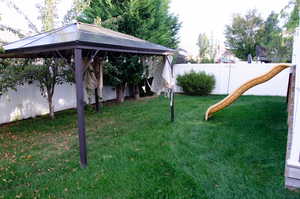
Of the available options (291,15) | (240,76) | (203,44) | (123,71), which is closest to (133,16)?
(123,71)

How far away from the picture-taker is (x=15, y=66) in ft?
16.8

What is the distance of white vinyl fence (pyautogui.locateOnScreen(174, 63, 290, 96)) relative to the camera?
31.1 ft

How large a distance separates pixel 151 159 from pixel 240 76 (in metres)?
8.46

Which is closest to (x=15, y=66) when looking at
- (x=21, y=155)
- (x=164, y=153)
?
(x=21, y=155)

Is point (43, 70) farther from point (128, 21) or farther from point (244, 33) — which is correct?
point (244, 33)

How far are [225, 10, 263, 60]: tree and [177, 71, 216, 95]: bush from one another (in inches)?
458

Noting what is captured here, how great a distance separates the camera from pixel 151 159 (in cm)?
322

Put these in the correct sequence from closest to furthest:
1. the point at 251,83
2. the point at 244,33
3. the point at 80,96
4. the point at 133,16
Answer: the point at 80,96
the point at 251,83
the point at 133,16
the point at 244,33

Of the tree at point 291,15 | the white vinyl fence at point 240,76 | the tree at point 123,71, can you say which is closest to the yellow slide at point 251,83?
the tree at point 123,71

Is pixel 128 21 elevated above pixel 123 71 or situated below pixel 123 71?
above

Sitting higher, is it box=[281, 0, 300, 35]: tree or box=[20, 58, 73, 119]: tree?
box=[281, 0, 300, 35]: tree

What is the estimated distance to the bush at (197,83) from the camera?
32.9 feet

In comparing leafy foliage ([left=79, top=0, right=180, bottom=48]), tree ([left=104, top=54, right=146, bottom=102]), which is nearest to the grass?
tree ([left=104, top=54, right=146, bottom=102])

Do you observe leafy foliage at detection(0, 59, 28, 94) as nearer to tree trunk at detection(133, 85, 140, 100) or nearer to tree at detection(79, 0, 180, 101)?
tree at detection(79, 0, 180, 101)
